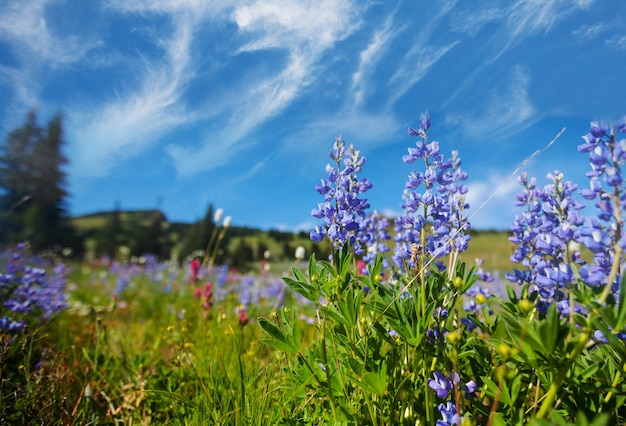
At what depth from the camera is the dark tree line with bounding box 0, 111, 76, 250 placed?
2336 cm

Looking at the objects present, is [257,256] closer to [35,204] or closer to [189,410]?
[35,204]

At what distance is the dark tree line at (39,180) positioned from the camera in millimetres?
Result: 23359

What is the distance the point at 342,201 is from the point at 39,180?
33155mm

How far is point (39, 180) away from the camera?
29.1 m

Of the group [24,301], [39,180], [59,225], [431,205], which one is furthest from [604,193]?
[39,180]

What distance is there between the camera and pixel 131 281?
31.5 feet

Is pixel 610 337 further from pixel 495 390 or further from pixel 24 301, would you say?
pixel 24 301

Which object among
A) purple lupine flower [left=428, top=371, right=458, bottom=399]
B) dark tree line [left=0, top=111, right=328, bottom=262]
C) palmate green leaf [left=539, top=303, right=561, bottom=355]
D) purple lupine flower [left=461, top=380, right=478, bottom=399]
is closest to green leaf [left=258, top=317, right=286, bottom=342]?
purple lupine flower [left=428, top=371, right=458, bottom=399]

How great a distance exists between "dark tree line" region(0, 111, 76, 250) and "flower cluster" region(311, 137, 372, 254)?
2331 cm

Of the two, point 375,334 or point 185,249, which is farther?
point 185,249

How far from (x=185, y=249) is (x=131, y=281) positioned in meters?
11.8

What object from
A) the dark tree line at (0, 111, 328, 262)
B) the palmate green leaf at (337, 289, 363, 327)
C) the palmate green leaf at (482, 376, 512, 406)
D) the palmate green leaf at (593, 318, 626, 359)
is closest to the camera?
the palmate green leaf at (593, 318, 626, 359)

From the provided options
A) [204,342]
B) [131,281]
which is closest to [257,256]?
[131,281]

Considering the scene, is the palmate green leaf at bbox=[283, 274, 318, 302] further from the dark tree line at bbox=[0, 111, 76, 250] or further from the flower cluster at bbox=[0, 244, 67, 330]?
the dark tree line at bbox=[0, 111, 76, 250]
